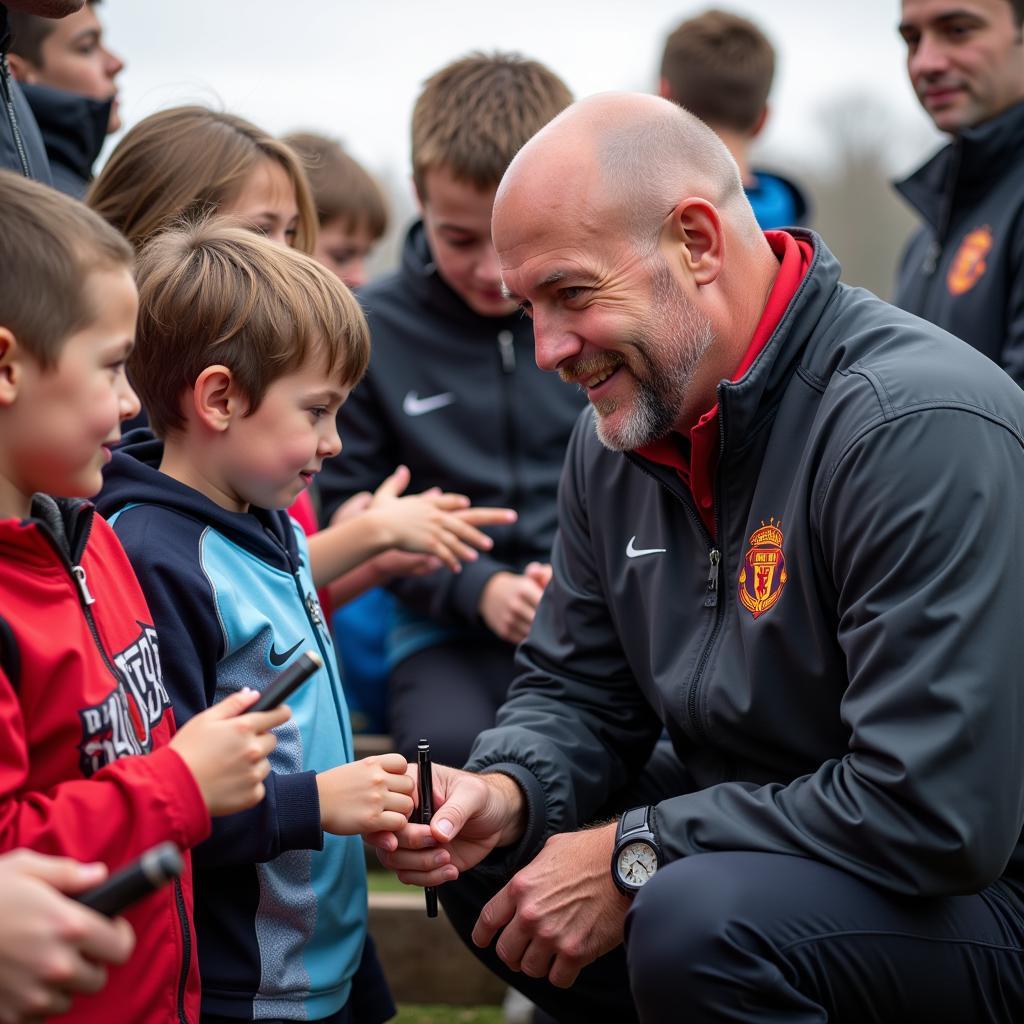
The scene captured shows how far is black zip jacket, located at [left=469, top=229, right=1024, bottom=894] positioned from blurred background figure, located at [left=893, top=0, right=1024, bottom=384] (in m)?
1.83

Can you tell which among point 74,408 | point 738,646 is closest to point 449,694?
point 738,646

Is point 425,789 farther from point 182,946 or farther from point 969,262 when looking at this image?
point 969,262

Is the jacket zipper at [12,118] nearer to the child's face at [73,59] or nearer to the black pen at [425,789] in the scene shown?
the child's face at [73,59]

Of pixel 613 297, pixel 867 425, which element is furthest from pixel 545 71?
pixel 867 425

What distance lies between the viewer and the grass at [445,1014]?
3.47 m

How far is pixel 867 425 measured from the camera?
218 cm

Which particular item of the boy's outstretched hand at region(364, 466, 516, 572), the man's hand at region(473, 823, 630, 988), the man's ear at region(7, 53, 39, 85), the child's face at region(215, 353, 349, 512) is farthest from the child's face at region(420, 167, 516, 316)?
the man's hand at region(473, 823, 630, 988)

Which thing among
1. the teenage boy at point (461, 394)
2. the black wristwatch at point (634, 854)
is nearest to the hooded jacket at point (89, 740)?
the black wristwatch at point (634, 854)

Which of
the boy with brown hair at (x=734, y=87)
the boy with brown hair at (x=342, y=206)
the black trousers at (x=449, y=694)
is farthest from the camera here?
the boy with brown hair at (x=734, y=87)

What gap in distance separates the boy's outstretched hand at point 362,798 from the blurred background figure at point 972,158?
9.30 feet

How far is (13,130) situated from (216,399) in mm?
930

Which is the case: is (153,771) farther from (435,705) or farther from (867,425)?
(435,705)

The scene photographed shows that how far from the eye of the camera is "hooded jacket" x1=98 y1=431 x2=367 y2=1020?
83.6 inches

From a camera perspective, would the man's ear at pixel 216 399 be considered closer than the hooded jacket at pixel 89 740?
No
